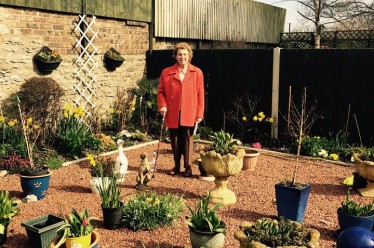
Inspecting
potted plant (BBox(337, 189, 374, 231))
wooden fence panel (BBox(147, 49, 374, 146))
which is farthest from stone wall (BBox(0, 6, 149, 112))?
potted plant (BBox(337, 189, 374, 231))

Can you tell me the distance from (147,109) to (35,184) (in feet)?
16.2

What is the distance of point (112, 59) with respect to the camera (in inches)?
357

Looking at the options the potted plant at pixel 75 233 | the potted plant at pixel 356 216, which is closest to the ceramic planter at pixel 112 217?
the potted plant at pixel 75 233

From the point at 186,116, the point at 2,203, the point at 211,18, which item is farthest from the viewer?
the point at 211,18

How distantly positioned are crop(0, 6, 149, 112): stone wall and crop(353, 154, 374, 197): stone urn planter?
6.03 m

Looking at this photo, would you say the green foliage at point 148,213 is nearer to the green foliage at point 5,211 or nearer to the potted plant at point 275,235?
the green foliage at point 5,211

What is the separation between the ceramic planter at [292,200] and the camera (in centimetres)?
402

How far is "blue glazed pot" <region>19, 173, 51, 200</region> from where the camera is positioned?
4.74 meters

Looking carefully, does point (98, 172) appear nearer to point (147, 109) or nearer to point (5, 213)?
point (5, 213)

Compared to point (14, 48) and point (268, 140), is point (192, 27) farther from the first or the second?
point (14, 48)

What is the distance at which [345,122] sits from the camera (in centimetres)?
746

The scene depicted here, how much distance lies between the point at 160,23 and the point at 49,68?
394 centimetres

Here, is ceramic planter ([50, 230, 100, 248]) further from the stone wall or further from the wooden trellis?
the wooden trellis

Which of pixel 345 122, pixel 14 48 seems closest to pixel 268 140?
pixel 345 122
